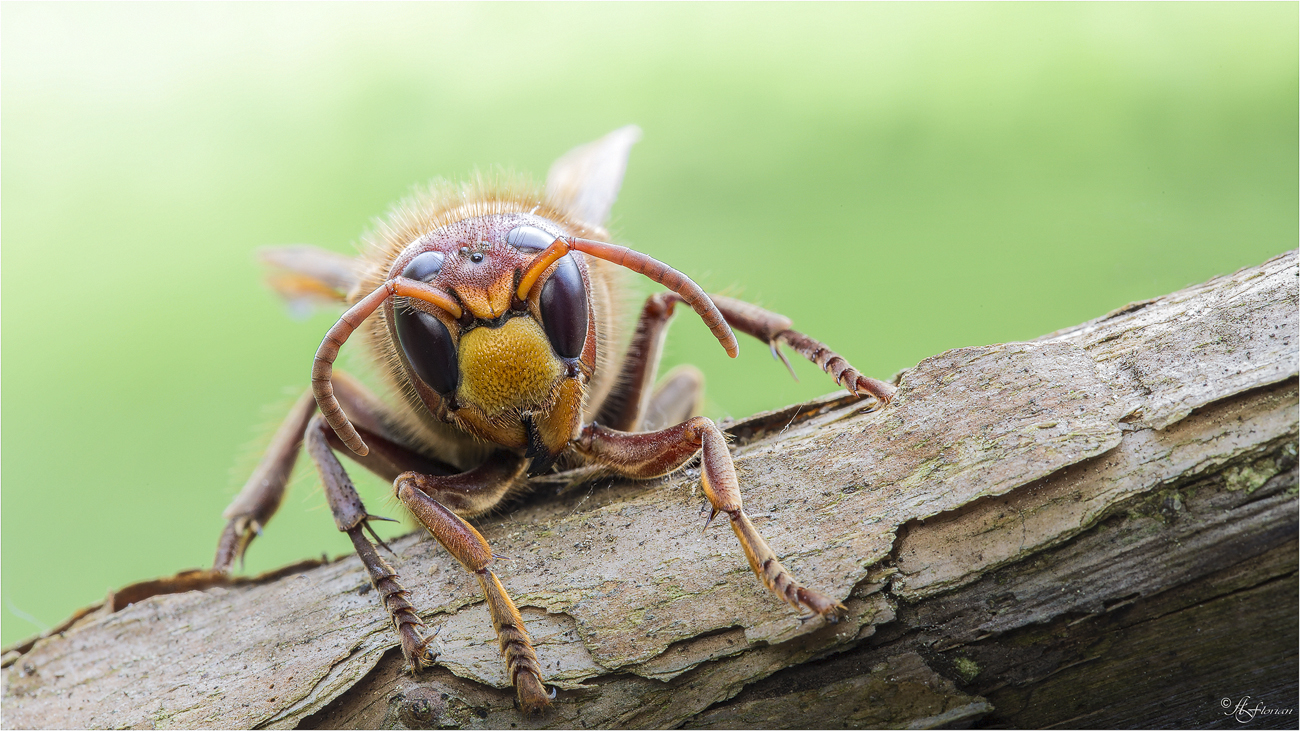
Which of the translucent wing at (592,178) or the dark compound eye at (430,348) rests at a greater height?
the translucent wing at (592,178)

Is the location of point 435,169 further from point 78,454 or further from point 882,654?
point 882,654

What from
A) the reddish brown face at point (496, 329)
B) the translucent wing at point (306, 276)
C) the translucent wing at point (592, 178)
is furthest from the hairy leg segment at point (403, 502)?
the translucent wing at point (592, 178)

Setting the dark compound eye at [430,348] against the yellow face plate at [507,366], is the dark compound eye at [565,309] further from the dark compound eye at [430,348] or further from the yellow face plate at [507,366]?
the dark compound eye at [430,348]

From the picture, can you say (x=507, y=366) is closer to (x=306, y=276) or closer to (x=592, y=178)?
(x=592, y=178)

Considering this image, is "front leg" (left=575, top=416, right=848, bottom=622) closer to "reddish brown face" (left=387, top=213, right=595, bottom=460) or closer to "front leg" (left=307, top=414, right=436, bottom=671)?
"reddish brown face" (left=387, top=213, right=595, bottom=460)

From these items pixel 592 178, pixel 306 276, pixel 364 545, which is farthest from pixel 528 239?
pixel 306 276

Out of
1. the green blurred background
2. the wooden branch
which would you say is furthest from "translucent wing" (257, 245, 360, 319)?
the wooden branch

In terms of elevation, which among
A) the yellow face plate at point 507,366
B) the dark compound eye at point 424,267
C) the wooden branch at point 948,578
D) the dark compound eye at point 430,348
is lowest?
the wooden branch at point 948,578
